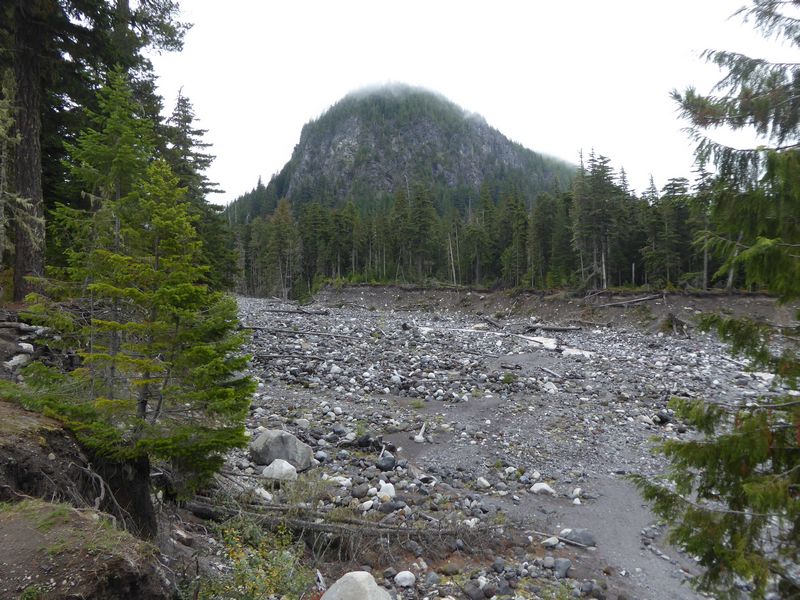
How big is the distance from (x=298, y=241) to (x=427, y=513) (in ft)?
219

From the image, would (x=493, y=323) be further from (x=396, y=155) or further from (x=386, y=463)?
(x=396, y=155)

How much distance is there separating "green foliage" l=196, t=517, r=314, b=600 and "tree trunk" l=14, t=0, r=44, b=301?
8.02m

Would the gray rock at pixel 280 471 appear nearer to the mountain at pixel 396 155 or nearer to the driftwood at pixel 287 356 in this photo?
the driftwood at pixel 287 356

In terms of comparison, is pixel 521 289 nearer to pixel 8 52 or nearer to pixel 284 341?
pixel 284 341

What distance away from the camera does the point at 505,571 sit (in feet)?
17.6

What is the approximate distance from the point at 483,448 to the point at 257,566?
6.24 meters

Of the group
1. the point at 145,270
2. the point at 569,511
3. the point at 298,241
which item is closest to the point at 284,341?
the point at 569,511

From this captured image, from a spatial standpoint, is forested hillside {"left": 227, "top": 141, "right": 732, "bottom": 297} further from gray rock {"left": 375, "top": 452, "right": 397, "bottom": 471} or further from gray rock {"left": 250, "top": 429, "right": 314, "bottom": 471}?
gray rock {"left": 250, "top": 429, "right": 314, "bottom": 471}

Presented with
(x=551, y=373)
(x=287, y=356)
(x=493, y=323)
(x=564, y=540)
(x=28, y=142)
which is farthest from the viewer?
(x=493, y=323)

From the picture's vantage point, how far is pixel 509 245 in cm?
6309

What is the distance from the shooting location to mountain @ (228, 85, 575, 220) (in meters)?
155

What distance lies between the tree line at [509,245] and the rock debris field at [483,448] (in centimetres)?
1891

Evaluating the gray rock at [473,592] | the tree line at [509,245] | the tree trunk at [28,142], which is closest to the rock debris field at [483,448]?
the gray rock at [473,592]

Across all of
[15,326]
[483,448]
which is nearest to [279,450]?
[483,448]
